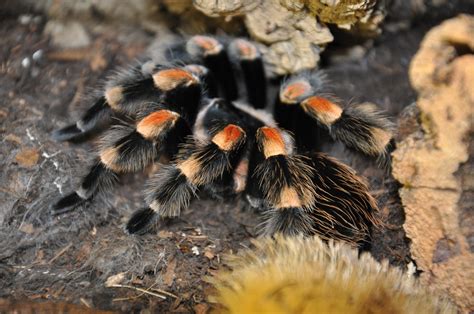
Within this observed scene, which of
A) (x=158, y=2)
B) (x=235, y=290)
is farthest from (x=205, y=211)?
(x=158, y=2)

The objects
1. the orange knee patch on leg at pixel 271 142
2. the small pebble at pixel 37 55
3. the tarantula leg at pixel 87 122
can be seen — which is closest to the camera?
the orange knee patch on leg at pixel 271 142

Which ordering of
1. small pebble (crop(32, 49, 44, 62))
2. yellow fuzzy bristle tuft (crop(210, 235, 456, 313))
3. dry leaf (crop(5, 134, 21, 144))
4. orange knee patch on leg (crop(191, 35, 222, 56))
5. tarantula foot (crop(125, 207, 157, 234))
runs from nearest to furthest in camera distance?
yellow fuzzy bristle tuft (crop(210, 235, 456, 313)), tarantula foot (crop(125, 207, 157, 234)), dry leaf (crop(5, 134, 21, 144)), orange knee patch on leg (crop(191, 35, 222, 56)), small pebble (crop(32, 49, 44, 62))

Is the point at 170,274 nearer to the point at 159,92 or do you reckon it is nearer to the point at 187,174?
the point at 187,174

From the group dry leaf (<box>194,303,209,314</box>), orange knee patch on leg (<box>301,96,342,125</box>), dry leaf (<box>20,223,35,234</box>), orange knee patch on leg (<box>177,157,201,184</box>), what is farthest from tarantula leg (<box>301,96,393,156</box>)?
dry leaf (<box>20,223,35,234</box>)

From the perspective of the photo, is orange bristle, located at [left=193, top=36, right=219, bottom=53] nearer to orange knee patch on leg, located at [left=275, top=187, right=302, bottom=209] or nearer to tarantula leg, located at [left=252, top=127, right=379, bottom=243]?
tarantula leg, located at [left=252, top=127, right=379, bottom=243]

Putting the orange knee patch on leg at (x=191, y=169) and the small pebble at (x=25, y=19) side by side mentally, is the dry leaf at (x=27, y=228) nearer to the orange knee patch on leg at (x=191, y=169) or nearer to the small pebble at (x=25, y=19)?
the orange knee patch on leg at (x=191, y=169)

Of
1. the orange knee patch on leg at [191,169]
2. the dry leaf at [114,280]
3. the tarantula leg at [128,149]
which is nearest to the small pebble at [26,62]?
the tarantula leg at [128,149]

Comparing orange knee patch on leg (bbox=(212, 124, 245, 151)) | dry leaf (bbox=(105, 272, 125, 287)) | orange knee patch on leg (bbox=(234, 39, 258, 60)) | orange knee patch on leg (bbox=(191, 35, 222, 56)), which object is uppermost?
orange knee patch on leg (bbox=(234, 39, 258, 60))
